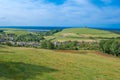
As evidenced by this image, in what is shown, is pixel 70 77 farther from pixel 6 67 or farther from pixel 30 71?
pixel 6 67

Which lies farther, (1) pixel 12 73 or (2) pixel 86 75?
(2) pixel 86 75

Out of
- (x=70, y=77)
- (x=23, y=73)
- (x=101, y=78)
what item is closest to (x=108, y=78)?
(x=101, y=78)

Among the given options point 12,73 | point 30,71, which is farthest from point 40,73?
point 12,73

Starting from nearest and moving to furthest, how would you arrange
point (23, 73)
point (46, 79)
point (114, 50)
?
point (46, 79) < point (23, 73) < point (114, 50)

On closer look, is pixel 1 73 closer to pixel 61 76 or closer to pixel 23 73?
pixel 23 73

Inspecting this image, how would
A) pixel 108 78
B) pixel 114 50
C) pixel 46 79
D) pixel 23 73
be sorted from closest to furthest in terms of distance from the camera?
1. pixel 46 79
2. pixel 23 73
3. pixel 108 78
4. pixel 114 50

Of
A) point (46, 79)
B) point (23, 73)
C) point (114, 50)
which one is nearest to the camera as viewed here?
point (46, 79)

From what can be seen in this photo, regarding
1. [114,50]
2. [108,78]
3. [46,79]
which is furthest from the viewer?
[114,50]

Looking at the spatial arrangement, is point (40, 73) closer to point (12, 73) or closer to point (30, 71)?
point (30, 71)

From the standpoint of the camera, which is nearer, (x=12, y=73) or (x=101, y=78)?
(x=12, y=73)
